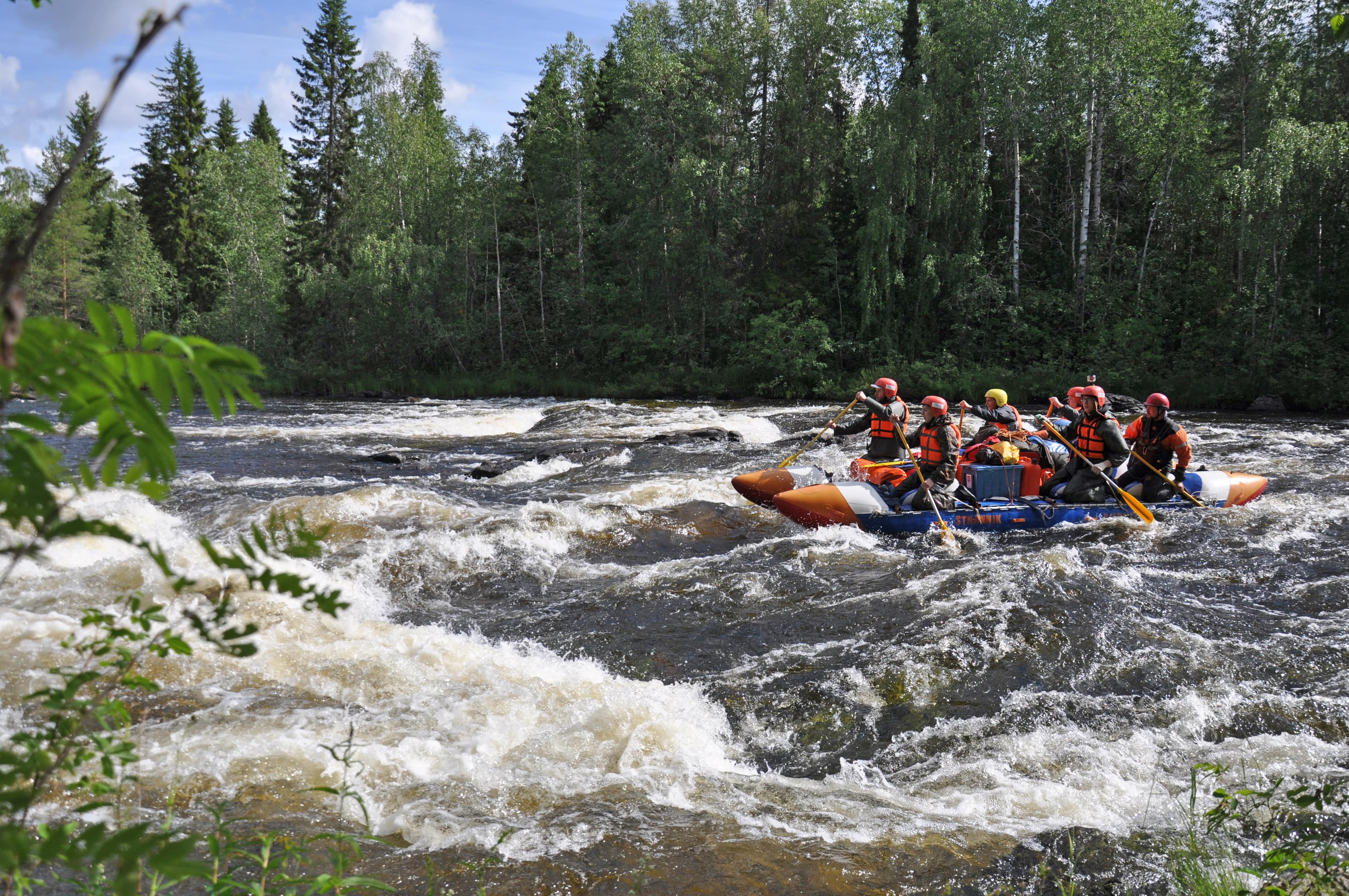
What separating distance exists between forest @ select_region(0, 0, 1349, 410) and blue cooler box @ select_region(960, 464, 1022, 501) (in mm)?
13300

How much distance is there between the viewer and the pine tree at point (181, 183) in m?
39.9

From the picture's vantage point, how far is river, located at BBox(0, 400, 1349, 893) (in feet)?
11.4

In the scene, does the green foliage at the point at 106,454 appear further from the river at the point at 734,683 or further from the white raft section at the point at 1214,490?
the white raft section at the point at 1214,490

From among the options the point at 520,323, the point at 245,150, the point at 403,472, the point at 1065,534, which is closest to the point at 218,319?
the point at 245,150

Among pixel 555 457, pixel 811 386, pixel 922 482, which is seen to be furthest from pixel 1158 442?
pixel 811 386

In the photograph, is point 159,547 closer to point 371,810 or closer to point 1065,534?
point 371,810

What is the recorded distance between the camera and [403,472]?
40.8ft

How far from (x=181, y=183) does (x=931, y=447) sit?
4160 centimetres

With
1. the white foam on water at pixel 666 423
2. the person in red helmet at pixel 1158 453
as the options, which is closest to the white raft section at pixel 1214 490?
the person in red helmet at pixel 1158 453

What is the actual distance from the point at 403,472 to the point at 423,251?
18.4 meters

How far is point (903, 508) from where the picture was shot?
922 centimetres

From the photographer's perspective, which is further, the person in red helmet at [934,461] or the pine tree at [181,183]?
the pine tree at [181,183]

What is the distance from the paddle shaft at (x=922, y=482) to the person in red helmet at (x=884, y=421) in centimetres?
9

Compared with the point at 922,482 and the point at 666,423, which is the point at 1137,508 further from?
the point at 666,423
